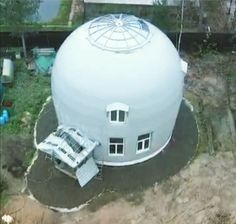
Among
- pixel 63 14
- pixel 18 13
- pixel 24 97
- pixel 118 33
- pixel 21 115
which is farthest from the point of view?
pixel 63 14

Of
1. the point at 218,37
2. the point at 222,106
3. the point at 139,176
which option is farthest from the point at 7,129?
the point at 218,37

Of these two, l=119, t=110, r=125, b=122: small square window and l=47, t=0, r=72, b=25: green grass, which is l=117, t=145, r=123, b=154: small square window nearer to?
l=119, t=110, r=125, b=122: small square window

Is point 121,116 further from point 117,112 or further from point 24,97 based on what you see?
point 24,97

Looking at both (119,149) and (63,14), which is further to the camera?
(63,14)

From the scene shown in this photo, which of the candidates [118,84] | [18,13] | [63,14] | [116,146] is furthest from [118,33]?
[63,14]

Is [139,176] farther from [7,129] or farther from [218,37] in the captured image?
[218,37]

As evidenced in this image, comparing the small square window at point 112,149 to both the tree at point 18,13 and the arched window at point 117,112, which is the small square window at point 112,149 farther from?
the tree at point 18,13

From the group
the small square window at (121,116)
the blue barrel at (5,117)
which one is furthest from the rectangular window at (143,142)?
the blue barrel at (5,117)

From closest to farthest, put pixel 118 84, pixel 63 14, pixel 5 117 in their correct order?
pixel 118 84 → pixel 5 117 → pixel 63 14
